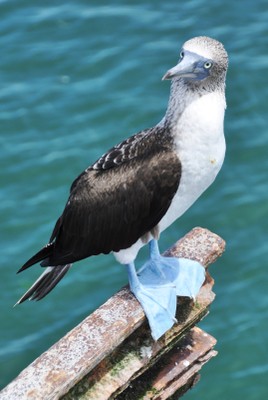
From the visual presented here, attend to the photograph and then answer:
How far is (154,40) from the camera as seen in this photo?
10266 millimetres

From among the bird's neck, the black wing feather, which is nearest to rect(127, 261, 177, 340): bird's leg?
the black wing feather

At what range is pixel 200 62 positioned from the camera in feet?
17.0

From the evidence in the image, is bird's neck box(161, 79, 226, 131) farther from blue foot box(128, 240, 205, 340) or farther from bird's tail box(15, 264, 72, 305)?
bird's tail box(15, 264, 72, 305)

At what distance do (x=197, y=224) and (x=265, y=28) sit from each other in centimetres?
292

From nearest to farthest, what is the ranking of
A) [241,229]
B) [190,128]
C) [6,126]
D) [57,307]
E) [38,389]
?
[38,389], [190,128], [57,307], [241,229], [6,126]

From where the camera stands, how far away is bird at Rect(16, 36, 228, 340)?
209 inches

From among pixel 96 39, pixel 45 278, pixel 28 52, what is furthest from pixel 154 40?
pixel 45 278

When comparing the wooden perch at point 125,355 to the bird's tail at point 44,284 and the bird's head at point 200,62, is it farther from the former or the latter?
the bird's head at point 200,62

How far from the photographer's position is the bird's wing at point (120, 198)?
18.1 ft

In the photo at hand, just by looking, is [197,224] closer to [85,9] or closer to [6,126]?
[6,126]

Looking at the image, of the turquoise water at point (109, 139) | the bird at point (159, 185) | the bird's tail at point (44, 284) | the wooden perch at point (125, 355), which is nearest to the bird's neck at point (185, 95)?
the bird at point (159, 185)

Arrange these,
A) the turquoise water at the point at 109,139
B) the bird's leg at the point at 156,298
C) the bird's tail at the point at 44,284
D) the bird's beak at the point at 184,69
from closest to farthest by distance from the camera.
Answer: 1. the bird's beak at the point at 184,69
2. the bird's leg at the point at 156,298
3. the bird's tail at the point at 44,284
4. the turquoise water at the point at 109,139

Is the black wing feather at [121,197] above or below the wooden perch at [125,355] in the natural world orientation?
above

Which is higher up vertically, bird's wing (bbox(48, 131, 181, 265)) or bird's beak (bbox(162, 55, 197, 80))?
bird's beak (bbox(162, 55, 197, 80))
